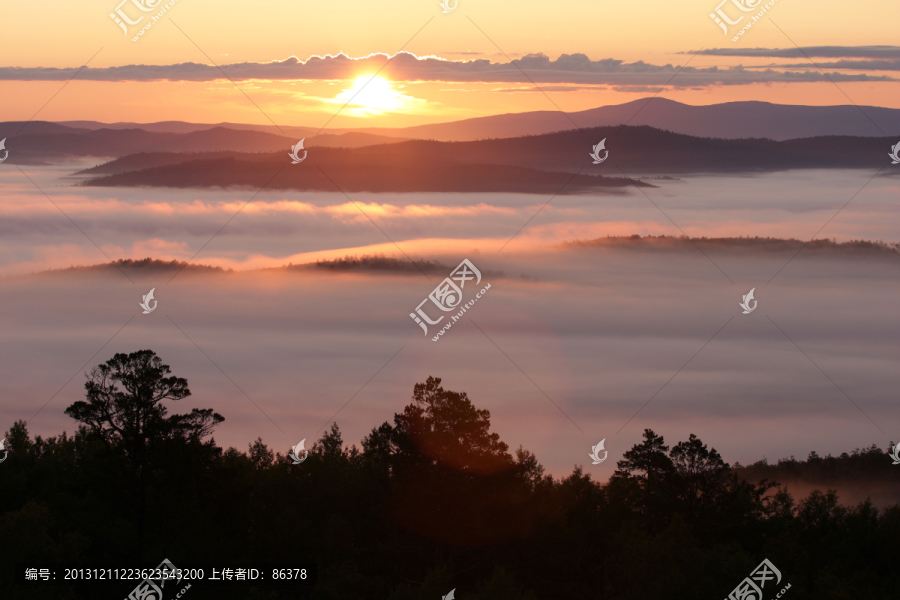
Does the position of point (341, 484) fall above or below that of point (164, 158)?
below

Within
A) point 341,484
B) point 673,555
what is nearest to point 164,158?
point 341,484

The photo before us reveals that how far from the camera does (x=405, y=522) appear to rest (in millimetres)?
44062

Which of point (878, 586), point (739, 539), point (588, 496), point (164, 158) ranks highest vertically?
point (164, 158)

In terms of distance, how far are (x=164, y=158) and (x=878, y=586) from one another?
182m

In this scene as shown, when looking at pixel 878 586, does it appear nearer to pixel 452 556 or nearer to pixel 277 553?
pixel 452 556

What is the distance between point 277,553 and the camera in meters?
45.7

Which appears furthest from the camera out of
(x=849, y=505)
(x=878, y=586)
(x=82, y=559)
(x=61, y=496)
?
(x=849, y=505)

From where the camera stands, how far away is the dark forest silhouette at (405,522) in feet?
130

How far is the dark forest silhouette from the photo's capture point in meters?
39.6

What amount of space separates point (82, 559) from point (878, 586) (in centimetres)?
3749

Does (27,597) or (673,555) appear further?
(673,555)

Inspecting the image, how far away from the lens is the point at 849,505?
6156cm

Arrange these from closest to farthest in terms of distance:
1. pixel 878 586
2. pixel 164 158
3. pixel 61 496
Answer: pixel 61 496 → pixel 878 586 → pixel 164 158

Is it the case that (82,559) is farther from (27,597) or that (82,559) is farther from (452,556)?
(452,556)
